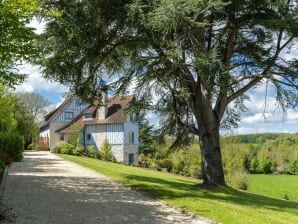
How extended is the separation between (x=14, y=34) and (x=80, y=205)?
464 centimetres

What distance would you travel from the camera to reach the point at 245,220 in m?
9.97

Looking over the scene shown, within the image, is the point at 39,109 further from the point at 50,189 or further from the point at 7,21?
the point at 7,21

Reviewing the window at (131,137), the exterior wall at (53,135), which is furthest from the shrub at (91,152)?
the exterior wall at (53,135)

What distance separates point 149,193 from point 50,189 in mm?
3352

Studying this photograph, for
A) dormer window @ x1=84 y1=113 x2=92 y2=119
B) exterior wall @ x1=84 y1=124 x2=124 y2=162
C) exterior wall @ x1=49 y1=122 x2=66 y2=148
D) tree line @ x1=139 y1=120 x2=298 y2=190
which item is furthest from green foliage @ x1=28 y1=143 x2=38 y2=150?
tree line @ x1=139 y1=120 x2=298 y2=190

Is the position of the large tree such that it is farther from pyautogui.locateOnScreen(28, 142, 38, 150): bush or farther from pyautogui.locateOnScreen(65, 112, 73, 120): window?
pyautogui.locateOnScreen(28, 142, 38, 150): bush

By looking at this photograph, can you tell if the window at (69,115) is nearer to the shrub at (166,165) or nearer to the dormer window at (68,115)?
the dormer window at (68,115)

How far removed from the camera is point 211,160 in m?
17.8

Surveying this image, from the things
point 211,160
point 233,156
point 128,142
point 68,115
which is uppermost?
point 68,115

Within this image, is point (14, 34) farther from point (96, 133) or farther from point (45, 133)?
point (45, 133)

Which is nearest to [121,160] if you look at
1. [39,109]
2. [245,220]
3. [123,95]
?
[39,109]

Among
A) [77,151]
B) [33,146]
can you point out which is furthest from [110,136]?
[33,146]

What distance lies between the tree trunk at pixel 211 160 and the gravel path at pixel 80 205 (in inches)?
144

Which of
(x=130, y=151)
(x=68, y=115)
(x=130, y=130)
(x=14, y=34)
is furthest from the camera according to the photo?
(x=68, y=115)
